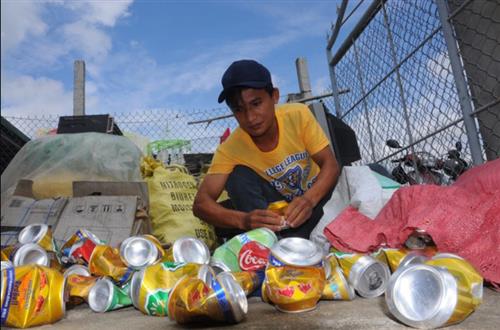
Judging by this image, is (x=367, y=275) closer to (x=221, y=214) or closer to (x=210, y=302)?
(x=210, y=302)

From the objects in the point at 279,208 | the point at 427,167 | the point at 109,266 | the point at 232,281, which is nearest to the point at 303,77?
the point at 427,167

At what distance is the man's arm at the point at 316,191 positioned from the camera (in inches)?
67.3

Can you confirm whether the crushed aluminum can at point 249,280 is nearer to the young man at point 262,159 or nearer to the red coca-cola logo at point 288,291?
the red coca-cola logo at point 288,291

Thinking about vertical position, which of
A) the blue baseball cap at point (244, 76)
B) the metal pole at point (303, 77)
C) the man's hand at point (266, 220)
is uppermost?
the metal pole at point (303, 77)

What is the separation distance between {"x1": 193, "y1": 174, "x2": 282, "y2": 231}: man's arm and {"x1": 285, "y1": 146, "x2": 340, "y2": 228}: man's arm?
0.28 feet

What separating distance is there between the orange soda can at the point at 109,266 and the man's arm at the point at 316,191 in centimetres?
66

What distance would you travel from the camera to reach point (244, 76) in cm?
186

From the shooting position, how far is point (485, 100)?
6.15 feet

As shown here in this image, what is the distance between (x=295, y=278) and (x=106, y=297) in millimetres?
604

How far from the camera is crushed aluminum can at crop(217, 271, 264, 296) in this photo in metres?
1.22

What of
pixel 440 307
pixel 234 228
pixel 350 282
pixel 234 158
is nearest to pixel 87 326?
pixel 350 282

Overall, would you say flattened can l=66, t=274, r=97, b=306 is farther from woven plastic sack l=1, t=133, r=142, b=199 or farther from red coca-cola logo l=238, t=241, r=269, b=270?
woven plastic sack l=1, t=133, r=142, b=199

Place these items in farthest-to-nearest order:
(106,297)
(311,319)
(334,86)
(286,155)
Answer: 1. (334,86)
2. (286,155)
3. (106,297)
4. (311,319)

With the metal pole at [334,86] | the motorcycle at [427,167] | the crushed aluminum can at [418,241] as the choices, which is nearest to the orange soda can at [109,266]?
the crushed aluminum can at [418,241]
